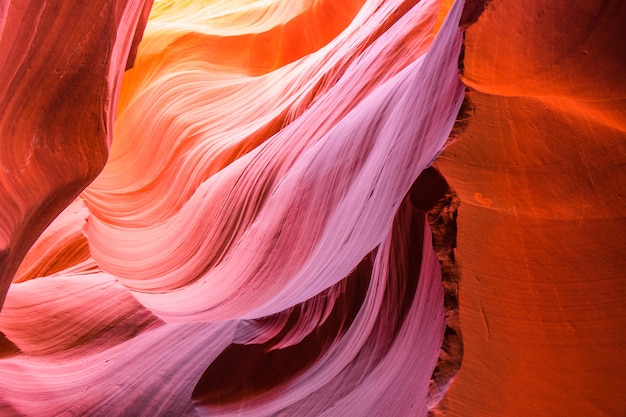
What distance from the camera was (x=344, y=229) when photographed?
194cm

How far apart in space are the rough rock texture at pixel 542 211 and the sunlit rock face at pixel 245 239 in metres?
0.07

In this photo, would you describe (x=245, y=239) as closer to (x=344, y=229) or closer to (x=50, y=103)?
(x=344, y=229)

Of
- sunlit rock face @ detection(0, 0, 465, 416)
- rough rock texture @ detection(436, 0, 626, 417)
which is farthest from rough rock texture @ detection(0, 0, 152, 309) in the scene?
rough rock texture @ detection(436, 0, 626, 417)

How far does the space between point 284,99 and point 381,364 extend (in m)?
2.39

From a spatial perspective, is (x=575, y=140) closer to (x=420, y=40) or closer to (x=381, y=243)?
(x=381, y=243)

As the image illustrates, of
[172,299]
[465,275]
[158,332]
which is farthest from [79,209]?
[465,275]

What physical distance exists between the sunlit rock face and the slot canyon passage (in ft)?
0.03

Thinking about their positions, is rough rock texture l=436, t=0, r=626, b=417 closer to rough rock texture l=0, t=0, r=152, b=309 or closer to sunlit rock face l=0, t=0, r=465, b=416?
sunlit rock face l=0, t=0, r=465, b=416

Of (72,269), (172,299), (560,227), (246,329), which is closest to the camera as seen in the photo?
(560,227)

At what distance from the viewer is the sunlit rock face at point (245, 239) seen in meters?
1.49

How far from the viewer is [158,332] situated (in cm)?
235

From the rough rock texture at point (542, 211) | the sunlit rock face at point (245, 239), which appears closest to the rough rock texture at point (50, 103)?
the sunlit rock face at point (245, 239)

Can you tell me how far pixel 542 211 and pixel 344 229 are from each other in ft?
2.83

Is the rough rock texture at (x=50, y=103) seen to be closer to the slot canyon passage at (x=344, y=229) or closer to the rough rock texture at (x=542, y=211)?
the slot canyon passage at (x=344, y=229)
